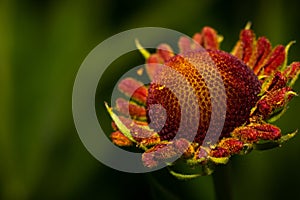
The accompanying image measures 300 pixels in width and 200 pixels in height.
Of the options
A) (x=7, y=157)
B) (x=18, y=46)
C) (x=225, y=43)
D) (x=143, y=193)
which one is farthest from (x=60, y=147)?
(x=225, y=43)

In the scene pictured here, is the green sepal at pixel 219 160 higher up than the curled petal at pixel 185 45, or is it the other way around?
the curled petal at pixel 185 45

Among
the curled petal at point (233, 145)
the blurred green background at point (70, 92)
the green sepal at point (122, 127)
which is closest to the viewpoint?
the curled petal at point (233, 145)

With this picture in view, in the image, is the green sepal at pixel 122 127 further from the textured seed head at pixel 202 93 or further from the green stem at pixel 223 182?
the green stem at pixel 223 182

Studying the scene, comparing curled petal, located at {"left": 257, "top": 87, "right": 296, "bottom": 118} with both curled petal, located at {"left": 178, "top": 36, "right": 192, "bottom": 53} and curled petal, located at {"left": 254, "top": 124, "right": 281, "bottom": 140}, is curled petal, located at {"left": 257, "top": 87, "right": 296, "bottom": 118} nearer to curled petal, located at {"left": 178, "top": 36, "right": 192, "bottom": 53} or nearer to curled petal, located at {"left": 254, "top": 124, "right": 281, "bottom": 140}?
curled petal, located at {"left": 254, "top": 124, "right": 281, "bottom": 140}

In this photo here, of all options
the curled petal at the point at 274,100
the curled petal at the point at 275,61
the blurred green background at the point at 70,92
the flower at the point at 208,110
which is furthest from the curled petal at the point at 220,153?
the blurred green background at the point at 70,92

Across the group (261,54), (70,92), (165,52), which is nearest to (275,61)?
(261,54)

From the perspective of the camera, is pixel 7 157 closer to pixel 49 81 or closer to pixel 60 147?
pixel 60 147

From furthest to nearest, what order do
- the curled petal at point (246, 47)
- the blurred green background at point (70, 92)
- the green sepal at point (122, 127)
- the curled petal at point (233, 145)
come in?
1. the blurred green background at point (70, 92)
2. the curled petal at point (246, 47)
3. the green sepal at point (122, 127)
4. the curled petal at point (233, 145)

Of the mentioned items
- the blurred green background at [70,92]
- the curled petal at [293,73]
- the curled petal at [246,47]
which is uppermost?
the curled petal at [246,47]
